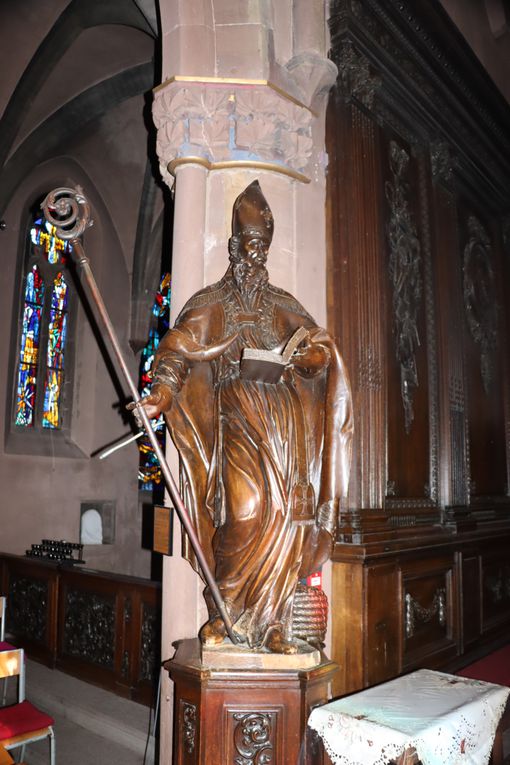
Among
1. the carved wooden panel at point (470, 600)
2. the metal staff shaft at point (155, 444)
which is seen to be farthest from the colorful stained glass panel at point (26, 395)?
the metal staff shaft at point (155, 444)

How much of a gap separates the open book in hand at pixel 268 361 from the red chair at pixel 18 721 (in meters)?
2.03

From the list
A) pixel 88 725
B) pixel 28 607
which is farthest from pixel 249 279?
pixel 28 607

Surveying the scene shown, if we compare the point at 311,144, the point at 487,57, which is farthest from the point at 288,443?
the point at 487,57

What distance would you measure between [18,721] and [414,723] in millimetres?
2066

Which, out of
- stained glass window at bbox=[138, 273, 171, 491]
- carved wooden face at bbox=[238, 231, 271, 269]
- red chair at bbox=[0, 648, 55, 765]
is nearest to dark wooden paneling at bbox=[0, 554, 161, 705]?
red chair at bbox=[0, 648, 55, 765]

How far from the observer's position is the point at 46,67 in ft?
24.1

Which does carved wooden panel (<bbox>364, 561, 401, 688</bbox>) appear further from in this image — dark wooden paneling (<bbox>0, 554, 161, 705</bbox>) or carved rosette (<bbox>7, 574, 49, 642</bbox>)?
carved rosette (<bbox>7, 574, 49, 642</bbox>)

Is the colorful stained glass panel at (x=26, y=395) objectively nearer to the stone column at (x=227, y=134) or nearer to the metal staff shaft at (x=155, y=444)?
the stone column at (x=227, y=134)

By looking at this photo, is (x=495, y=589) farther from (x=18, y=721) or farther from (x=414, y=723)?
(x=18, y=721)

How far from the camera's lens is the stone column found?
3.37 meters

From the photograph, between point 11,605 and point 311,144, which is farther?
point 11,605

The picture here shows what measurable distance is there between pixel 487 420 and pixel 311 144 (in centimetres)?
356

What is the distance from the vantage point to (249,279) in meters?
2.84

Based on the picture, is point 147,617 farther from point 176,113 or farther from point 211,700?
point 176,113
